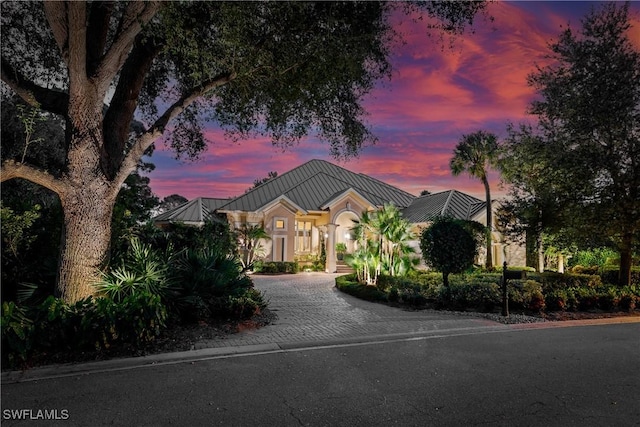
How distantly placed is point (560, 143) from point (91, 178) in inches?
563

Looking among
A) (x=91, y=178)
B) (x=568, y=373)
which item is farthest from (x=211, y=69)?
(x=568, y=373)

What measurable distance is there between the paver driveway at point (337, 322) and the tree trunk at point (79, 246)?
2685 mm

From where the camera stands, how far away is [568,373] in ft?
19.7

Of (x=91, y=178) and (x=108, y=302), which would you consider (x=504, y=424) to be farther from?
(x=91, y=178)

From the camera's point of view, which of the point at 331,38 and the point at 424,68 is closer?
the point at 331,38

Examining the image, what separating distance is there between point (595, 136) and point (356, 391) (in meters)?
13.0

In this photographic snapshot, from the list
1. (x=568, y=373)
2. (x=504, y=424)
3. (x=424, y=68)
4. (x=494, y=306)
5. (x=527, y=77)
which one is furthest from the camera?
(x=527, y=77)

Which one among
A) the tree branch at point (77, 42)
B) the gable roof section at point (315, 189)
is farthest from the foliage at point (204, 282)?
the gable roof section at point (315, 189)

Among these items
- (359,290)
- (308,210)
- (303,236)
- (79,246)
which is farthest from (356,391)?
(303,236)

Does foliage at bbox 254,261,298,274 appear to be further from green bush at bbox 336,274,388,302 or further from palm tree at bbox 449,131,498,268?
palm tree at bbox 449,131,498,268

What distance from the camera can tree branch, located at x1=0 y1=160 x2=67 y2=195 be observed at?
6.57 metres

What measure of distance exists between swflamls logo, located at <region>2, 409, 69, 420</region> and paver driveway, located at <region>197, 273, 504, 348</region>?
291 centimetres

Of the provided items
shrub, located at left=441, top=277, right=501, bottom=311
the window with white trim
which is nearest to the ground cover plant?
shrub, located at left=441, top=277, right=501, bottom=311

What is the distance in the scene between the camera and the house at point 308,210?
26.0m
